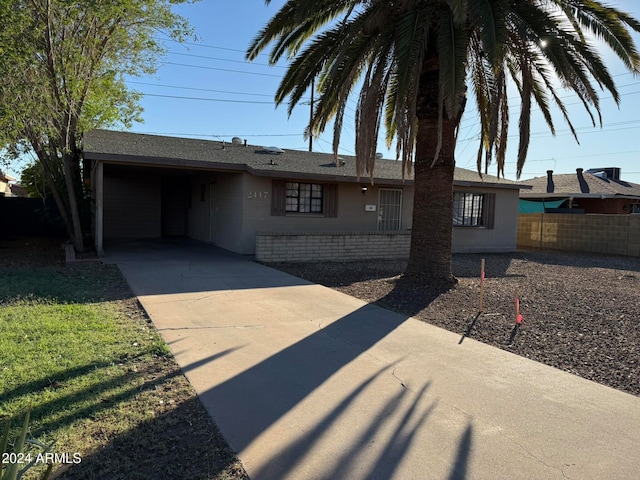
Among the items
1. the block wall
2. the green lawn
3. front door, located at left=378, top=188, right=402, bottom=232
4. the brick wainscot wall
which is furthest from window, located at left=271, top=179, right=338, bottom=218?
the block wall

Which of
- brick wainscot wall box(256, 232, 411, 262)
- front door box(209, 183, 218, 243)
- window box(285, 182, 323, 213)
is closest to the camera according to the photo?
brick wainscot wall box(256, 232, 411, 262)

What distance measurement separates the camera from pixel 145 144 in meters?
15.1

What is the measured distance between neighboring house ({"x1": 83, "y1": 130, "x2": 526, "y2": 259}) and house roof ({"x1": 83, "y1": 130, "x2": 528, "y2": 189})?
39 millimetres

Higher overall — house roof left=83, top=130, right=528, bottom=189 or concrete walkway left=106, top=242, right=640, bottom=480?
house roof left=83, top=130, right=528, bottom=189

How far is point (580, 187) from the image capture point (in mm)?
28859

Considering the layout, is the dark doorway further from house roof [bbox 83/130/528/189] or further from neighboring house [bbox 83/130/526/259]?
house roof [bbox 83/130/528/189]

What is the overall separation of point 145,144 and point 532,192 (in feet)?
74.5

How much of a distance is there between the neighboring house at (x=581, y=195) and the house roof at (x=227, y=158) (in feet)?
33.1

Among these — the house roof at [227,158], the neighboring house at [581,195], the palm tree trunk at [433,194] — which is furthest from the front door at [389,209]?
the neighboring house at [581,195]

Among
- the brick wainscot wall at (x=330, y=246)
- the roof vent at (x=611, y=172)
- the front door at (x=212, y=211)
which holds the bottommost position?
the brick wainscot wall at (x=330, y=246)

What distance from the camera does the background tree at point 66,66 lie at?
10.2m

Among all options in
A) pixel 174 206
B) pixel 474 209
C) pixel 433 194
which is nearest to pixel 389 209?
pixel 474 209

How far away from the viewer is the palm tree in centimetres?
820

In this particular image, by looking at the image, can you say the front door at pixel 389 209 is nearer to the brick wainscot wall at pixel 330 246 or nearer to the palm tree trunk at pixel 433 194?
the brick wainscot wall at pixel 330 246
